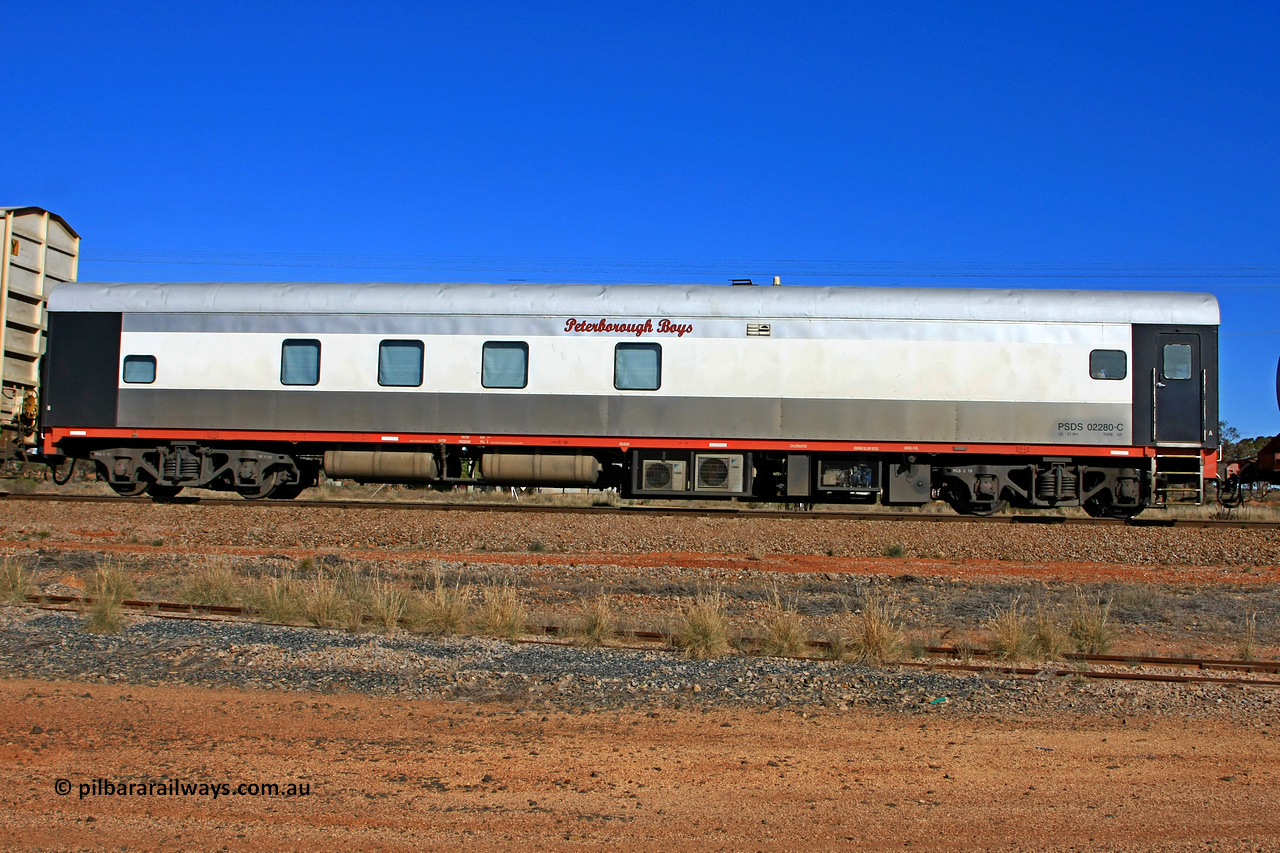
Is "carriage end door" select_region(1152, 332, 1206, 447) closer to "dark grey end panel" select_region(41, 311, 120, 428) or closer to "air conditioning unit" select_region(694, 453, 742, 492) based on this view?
"air conditioning unit" select_region(694, 453, 742, 492)

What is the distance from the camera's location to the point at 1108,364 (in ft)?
48.6

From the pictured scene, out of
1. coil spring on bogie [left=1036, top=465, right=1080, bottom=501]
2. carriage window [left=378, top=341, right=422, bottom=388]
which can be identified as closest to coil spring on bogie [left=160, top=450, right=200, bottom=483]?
carriage window [left=378, top=341, right=422, bottom=388]

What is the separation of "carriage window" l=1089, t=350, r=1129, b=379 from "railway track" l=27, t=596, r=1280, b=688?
24.5ft

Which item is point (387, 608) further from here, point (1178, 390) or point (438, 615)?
point (1178, 390)

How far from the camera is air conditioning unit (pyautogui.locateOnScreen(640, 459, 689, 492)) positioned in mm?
15180

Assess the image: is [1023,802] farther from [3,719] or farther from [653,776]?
[3,719]

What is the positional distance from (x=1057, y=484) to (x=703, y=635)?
9.29m

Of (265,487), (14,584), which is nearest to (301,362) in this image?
(265,487)

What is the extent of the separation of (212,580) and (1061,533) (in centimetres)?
1136

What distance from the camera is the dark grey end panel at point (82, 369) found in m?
15.9

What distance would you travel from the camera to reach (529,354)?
1512 cm

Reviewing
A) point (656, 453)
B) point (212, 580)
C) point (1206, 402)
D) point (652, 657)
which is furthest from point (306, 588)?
point (1206, 402)

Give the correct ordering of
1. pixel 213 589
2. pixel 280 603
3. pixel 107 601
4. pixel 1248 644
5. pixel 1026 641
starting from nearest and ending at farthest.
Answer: pixel 1026 641 < pixel 1248 644 < pixel 107 601 < pixel 280 603 < pixel 213 589

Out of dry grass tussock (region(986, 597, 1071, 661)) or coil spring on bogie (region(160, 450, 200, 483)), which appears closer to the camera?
dry grass tussock (region(986, 597, 1071, 661))
